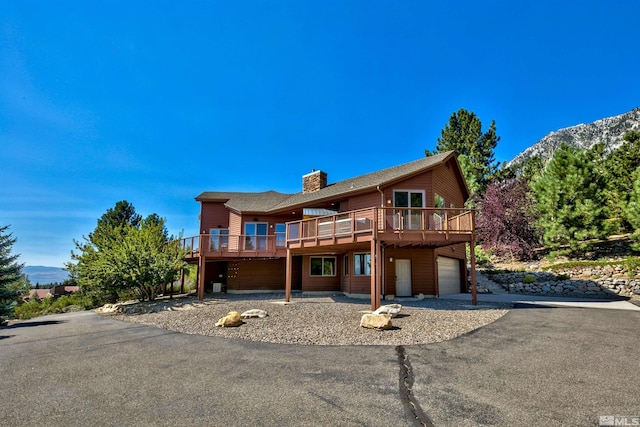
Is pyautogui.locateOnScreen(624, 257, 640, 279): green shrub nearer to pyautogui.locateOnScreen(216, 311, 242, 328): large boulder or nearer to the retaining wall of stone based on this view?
the retaining wall of stone

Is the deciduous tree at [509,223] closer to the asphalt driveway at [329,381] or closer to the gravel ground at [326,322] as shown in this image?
the gravel ground at [326,322]

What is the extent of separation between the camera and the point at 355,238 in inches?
515

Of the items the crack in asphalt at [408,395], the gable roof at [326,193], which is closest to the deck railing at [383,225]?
the gable roof at [326,193]

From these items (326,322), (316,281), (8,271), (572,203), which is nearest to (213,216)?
(316,281)

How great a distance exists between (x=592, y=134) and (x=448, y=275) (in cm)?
10599

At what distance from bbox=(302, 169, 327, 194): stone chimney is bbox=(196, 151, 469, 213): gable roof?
50 centimetres

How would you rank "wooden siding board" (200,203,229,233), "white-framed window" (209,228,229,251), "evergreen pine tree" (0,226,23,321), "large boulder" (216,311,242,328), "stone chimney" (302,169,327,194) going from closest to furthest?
"large boulder" (216,311,242,328), "evergreen pine tree" (0,226,23,321), "white-framed window" (209,228,229,251), "stone chimney" (302,169,327,194), "wooden siding board" (200,203,229,233)

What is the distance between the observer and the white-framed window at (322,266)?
62.2 feet

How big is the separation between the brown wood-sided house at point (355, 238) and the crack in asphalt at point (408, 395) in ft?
18.7

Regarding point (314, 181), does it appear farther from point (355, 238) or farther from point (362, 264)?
point (355, 238)

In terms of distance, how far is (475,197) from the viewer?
30266 mm

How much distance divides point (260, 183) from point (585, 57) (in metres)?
32.5

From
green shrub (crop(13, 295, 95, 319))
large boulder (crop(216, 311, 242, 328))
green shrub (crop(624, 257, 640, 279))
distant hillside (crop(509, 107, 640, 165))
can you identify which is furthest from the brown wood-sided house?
distant hillside (crop(509, 107, 640, 165))

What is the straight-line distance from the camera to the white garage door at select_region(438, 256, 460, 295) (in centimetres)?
1725
